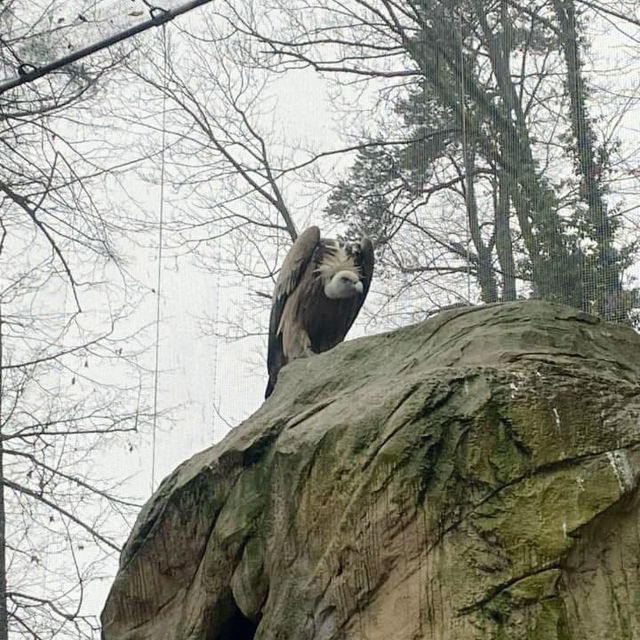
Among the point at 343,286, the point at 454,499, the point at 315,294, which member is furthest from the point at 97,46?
the point at 454,499

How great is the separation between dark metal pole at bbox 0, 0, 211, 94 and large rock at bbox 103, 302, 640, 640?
3104mm

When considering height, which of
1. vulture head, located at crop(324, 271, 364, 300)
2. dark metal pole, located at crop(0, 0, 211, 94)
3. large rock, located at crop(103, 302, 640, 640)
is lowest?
large rock, located at crop(103, 302, 640, 640)

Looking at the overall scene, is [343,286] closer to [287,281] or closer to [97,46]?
[287,281]

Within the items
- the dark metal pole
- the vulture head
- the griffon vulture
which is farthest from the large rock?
the dark metal pole

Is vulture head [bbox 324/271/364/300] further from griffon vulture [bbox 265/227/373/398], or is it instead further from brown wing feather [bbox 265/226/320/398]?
brown wing feather [bbox 265/226/320/398]

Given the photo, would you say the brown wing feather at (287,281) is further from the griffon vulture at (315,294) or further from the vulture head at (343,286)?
the vulture head at (343,286)

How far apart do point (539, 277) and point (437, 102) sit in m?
1.30

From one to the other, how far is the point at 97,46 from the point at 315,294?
2.64m

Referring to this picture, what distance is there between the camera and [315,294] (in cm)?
498

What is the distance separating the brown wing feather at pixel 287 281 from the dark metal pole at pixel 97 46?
178cm

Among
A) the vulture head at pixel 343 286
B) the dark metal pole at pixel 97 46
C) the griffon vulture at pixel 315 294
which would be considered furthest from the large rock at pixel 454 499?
the dark metal pole at pixel 97 46

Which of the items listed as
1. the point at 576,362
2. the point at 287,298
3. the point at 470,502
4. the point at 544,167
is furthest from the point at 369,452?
the point at 544,167

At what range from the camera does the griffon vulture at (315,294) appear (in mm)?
4980

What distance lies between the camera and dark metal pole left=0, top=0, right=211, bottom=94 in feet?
20.1
